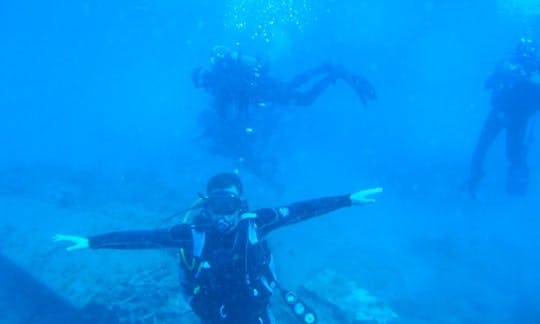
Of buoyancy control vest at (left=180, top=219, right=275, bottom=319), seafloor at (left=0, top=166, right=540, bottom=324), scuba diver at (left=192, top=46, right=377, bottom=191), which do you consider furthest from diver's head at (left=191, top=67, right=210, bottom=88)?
buoyancy control vest at (left=180, top=219, right=275, bottom=319)

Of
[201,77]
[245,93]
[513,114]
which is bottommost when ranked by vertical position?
[513,114]

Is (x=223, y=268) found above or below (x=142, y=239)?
below

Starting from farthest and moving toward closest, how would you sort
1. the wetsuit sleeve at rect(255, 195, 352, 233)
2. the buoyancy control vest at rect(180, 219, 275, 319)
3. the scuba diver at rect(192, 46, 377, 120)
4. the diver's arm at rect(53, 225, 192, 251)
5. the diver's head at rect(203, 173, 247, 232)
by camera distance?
1. the scuba diver at rect(192, 46, 377, 120)
2. the wetsuit sleeve at rect(255, 195, 352, 233)
3. the diver's arm at rect(53, 225, 192, 251)
4. the diver's head at rect(203, 173, 247, 232)
5. the buoyancy control vest at rect(180, 219, 275, 319)

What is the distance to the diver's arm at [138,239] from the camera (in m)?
4.70

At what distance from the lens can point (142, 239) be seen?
488 centimetres

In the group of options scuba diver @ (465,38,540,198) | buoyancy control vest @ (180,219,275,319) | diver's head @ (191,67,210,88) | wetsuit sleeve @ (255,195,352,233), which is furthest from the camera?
diver's head @ (191,67,210,88)

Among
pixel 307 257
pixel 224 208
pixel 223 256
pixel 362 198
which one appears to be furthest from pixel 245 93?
pixel 223 256

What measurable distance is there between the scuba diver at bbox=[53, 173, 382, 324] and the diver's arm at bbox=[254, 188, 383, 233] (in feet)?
0.30

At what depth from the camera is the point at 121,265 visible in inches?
380

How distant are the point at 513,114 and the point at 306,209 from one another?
30.3 feet

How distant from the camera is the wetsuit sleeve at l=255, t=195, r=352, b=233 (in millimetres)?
4973

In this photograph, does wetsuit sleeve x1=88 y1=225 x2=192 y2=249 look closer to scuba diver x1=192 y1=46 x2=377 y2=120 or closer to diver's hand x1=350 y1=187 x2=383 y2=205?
diver's hand x1=350 y1=187 x2=383 y2=205

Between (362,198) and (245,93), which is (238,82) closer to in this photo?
(245,93)

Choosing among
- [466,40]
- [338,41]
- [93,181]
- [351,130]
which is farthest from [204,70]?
[466,40]
